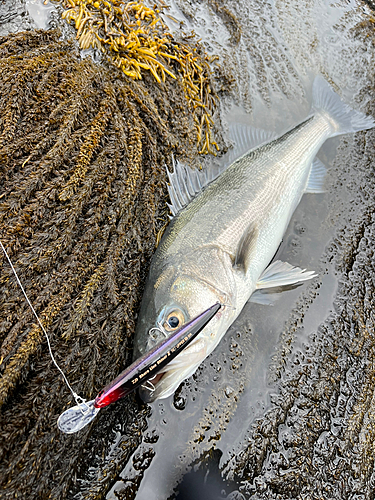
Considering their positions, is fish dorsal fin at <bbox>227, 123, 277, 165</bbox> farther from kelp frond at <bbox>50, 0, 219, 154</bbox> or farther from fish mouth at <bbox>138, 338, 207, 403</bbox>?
fish mouth at <bbox>138, 338, 207, 403</bbox>

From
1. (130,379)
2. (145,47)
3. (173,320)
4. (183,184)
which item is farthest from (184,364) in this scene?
(145,47)

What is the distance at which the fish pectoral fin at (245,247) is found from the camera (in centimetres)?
235

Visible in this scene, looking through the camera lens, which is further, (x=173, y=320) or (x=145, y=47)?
(x=145, y=47)

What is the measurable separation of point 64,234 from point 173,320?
2.64 feet

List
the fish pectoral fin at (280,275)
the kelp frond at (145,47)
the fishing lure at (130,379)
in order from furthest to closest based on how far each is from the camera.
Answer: the kelp frond at (145,47)
the fish pectoral fin at (280,275)
the fishing lure at (130,379)

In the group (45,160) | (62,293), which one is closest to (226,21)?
(45,160)

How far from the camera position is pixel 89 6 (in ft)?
8.98

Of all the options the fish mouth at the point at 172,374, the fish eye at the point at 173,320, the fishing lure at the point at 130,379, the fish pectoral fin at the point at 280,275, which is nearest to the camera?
the fishing lure at the point at 130,379

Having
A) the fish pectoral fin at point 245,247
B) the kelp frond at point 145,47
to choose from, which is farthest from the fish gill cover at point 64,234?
the fish pectoral fin at point 245,247

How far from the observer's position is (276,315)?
2543 mm

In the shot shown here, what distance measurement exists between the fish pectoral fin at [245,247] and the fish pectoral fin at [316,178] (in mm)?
953

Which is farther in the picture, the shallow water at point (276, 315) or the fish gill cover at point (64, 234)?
the shallow water at point (276, 315)

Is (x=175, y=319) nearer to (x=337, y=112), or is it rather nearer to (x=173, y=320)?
(x=173, y=320)

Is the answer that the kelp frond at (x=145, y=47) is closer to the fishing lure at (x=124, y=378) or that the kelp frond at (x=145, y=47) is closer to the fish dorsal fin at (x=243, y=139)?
the fish dorsal fin at (x=243, y=139)
